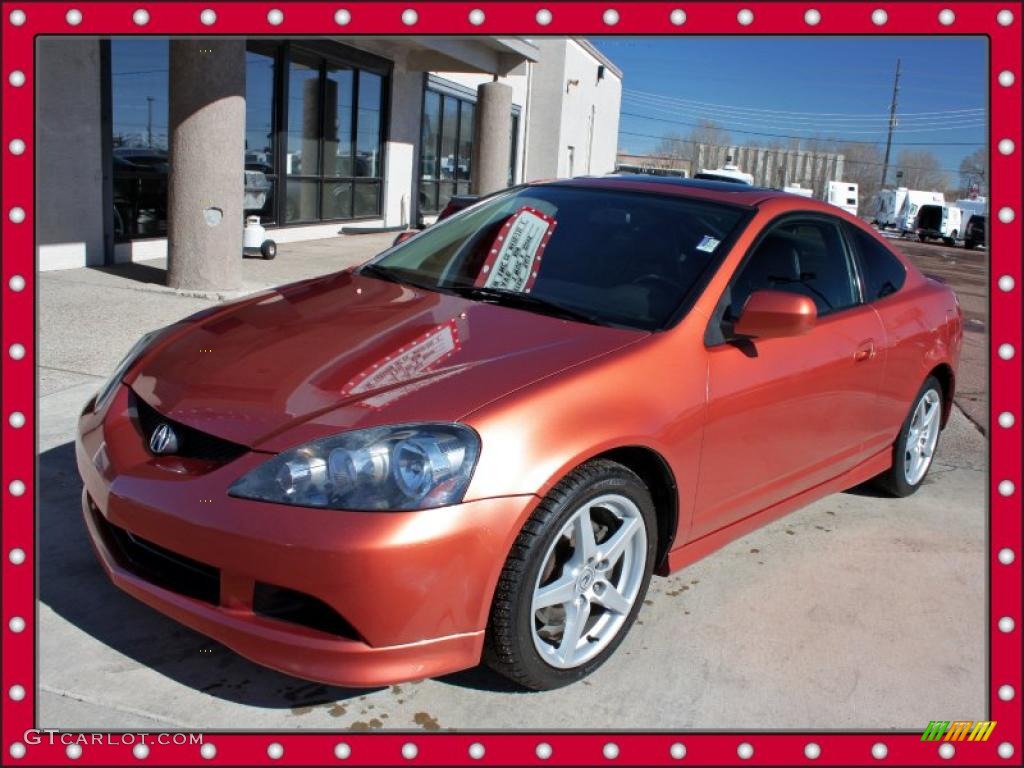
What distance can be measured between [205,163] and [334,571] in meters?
6.89

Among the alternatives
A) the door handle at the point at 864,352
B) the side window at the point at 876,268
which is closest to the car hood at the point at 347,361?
the door handle at the point at 864,352

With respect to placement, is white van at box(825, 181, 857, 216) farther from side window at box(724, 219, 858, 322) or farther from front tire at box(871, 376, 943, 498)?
side window at box(724, 219, 858, 322)

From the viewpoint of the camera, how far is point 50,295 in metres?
7.93

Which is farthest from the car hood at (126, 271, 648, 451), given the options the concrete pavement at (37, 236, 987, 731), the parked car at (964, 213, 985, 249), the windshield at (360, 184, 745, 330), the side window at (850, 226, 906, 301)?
the parked car at (964, 213, 985, 249)

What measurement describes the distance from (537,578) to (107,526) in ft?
4.34

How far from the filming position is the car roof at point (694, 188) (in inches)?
151

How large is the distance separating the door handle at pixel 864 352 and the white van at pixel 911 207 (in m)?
42.2

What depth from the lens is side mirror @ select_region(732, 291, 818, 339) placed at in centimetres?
319

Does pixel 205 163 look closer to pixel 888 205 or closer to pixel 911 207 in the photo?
pixel 911 207

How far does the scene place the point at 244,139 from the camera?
9.59 meters

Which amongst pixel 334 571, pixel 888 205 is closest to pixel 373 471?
pixel 334 571

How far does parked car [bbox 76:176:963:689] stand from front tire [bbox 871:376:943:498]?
0.37 meters

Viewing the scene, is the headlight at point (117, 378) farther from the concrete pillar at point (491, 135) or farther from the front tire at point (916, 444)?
the concrete pillar at point (491, 135)
